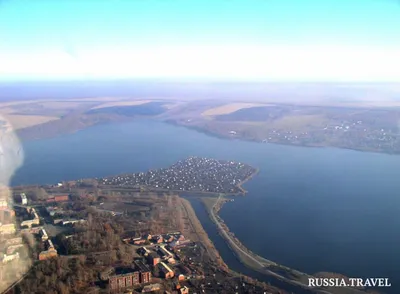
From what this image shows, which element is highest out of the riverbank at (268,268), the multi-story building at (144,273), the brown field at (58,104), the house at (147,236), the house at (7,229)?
the brown field at (58,104)

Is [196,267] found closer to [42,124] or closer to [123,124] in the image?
[42,124]

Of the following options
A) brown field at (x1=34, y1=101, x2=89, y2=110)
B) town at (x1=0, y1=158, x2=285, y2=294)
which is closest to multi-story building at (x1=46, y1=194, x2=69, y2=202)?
town at (x1=0, y1=158, x2=285, y2=294)

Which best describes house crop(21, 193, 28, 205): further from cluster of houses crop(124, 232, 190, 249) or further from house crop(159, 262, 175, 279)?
house crop(159, 262, 175, 279)

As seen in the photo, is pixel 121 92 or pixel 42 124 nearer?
pixel 42 124

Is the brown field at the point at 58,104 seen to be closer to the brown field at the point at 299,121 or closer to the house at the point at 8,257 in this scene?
the brown field at the point at 299,121

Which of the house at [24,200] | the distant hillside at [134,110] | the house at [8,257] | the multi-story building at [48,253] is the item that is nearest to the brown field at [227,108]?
the distant hillside at [134,110]

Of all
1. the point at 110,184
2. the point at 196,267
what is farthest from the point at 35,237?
the point at 110,184

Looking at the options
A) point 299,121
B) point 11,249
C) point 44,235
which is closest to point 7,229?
point 44,235
